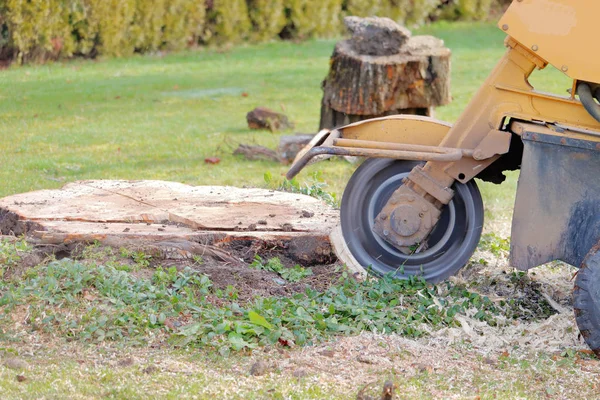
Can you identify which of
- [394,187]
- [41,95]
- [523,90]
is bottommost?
[41,95]

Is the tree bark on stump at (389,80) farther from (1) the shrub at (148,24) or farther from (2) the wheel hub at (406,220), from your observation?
(1) the shrub at (148,24)

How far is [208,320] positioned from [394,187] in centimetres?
147

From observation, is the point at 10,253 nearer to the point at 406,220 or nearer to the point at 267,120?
the point at 406,220

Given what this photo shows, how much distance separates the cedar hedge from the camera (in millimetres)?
14648

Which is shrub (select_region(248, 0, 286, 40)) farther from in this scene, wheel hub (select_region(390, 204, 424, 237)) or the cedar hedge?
wheel hub (select_region(390, 204, 424, 237))

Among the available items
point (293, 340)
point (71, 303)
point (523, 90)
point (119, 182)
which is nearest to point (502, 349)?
point (293, 340)

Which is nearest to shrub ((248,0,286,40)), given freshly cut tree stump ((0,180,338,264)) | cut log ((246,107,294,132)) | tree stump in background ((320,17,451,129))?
cut log ((246,107,294,132))

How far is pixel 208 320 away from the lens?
478cm

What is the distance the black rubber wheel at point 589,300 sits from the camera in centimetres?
463

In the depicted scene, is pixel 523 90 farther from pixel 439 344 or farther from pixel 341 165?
pixel 341 165

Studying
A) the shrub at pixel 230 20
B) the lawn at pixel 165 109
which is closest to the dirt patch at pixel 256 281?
the lawn at pixel 165 109

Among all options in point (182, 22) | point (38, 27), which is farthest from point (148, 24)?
point (38, 27)

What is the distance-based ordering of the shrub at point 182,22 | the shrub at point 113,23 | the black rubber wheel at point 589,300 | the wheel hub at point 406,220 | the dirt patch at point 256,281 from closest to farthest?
the black rubber wheel at point 589,300
the dirt patch at point 256,281
the wheel hub at point 406,220
the shrub at point 113,23
the shrub at point 182,22

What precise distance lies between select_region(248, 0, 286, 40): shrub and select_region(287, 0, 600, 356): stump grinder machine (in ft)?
40.9
